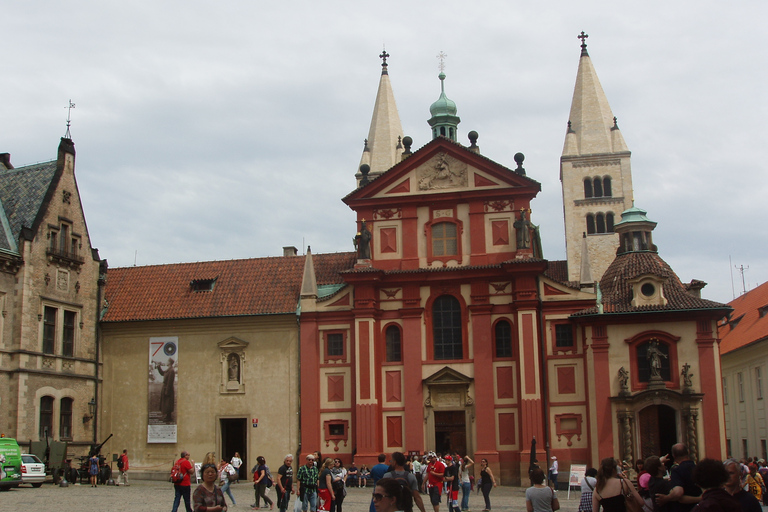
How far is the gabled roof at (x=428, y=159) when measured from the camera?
3978 centimetres

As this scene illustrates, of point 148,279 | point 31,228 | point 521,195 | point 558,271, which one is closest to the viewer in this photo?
point 31,228

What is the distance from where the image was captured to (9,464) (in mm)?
29594

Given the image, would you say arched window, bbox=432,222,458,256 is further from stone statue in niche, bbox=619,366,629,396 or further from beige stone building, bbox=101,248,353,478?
stone statue in niche, bbox=619,366,629,396

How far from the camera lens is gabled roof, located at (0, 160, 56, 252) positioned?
37125 mm

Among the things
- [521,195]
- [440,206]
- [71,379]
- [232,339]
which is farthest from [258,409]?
[521,195]

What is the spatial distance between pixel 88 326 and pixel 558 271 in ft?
95.8

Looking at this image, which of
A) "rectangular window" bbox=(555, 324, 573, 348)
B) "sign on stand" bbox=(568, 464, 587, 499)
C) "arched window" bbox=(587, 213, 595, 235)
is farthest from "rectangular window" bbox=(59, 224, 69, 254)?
"arched window" bbox=(587, 213, 595, 235)

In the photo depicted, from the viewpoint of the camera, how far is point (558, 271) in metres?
55.0

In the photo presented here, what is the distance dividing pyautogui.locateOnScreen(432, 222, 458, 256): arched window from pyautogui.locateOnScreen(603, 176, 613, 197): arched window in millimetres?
40917

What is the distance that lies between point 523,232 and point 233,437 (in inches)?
678

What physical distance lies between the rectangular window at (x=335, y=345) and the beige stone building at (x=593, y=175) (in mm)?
38603

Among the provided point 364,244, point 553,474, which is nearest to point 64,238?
point 364,244

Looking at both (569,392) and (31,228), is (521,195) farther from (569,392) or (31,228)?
(31,228)

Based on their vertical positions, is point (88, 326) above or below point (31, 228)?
below
